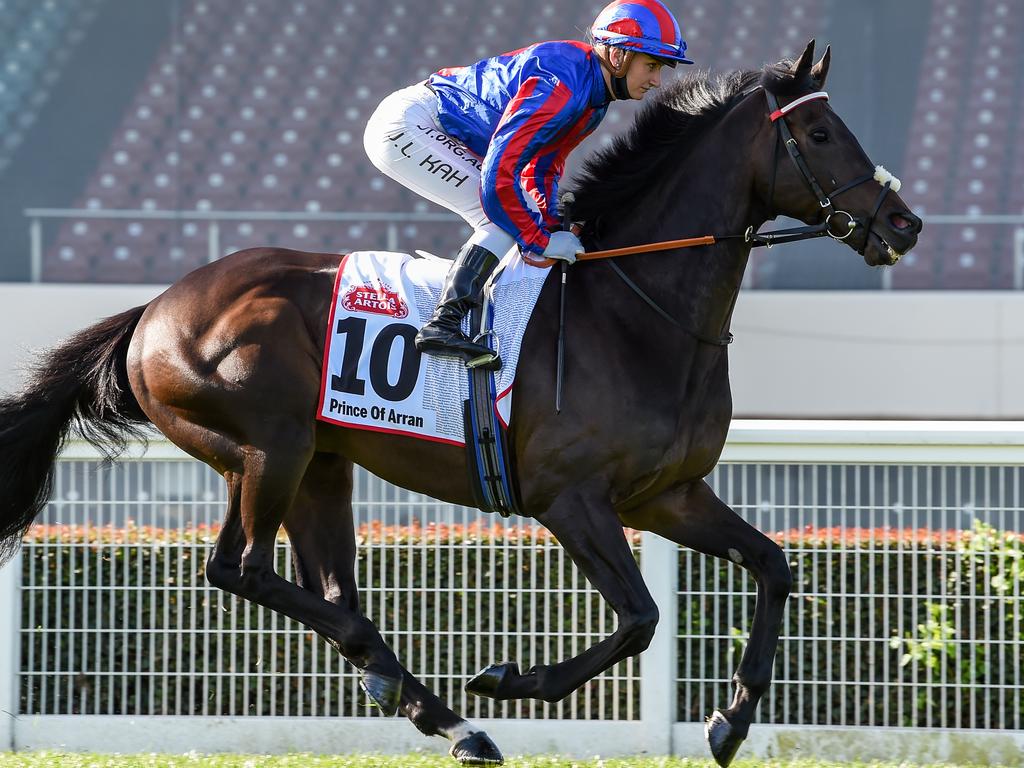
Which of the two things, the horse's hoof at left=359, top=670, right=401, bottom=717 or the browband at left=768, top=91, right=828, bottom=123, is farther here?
the horse's hoof at left=359, top=670, right=401, bottom=717

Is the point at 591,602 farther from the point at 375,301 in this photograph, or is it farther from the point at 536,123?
the point at 536,123

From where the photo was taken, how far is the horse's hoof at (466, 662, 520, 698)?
3.04 metres

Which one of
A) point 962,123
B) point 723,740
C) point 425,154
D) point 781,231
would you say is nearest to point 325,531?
point 425,154

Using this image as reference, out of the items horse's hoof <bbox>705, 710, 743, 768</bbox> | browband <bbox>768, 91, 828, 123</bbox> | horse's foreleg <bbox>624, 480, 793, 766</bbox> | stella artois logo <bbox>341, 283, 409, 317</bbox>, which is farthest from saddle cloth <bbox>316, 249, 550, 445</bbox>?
horse's hoof <bbox>705, 710, 743, 768</bbox>

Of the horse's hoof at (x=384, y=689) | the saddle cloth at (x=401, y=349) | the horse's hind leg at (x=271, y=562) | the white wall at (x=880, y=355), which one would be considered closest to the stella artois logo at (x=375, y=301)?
the saddle cloth at (x=401, y=349)

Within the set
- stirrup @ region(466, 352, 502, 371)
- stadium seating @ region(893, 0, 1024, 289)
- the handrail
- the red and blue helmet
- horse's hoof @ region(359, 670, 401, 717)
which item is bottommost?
horse's hoof @ region(359, 670, 401, 717)

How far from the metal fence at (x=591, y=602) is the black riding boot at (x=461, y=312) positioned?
3.72 ft

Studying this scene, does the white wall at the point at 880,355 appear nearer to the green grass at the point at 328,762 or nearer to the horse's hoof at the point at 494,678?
the green grass at the point at 328,762

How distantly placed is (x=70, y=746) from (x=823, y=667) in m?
2.32

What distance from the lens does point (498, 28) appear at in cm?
1040

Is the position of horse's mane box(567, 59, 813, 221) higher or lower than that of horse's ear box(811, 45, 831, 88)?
lower

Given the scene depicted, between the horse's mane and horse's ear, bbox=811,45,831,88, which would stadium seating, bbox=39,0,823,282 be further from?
horse's ear, bbox=811,45,831,88

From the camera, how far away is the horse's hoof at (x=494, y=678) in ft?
9.99

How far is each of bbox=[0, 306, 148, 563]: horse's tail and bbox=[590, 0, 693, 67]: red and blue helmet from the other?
1.47 metres
